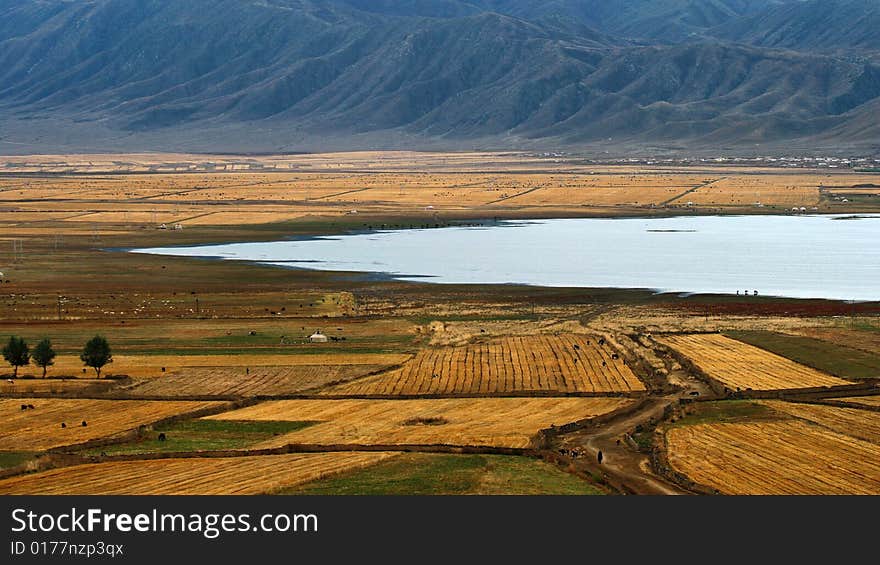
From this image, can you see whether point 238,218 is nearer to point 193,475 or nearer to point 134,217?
point 134,217

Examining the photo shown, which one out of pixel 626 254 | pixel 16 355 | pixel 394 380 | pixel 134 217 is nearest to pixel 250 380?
pixel 394 380

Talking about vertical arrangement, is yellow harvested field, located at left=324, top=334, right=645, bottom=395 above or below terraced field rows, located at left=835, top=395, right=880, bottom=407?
above

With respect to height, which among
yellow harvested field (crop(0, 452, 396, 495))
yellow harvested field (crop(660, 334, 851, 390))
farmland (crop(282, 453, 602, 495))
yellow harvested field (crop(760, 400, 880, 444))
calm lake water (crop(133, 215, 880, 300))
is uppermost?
calm lake water (crop(133, 215, 880, 300))

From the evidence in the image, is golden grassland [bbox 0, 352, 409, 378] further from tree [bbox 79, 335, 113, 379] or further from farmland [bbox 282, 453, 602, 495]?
farmland [bbox 282, 453, 602, 495]

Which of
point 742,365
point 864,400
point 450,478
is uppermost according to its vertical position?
point 742,365

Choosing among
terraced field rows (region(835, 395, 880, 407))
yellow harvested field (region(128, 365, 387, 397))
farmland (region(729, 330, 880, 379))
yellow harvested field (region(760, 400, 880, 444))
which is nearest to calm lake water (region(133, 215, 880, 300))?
farmland (region(729, 330, 880, 379))

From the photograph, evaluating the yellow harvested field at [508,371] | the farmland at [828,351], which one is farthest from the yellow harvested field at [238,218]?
the farmland at [828,351]

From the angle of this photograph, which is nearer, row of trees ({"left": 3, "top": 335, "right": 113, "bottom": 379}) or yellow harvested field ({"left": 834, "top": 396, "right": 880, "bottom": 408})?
yellow harvested field ({"left": 834, "top": 396, "right": 880, "bottom": 408})
